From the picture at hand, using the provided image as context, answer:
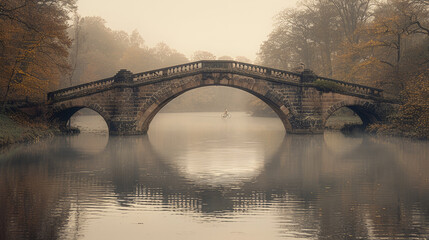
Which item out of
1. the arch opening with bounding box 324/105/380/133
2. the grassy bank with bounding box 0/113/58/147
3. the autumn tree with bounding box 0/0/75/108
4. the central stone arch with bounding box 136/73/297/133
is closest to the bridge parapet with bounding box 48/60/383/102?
the central stone arch with bounding box 136/73/297/133

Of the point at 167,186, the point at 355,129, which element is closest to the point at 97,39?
the point at 355,129

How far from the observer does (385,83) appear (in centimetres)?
3450

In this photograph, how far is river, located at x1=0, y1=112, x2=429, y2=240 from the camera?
8.70 meters

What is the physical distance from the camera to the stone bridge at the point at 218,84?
32.5 metres

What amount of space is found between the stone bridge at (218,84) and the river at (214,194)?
1022 cm

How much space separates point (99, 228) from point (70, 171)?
26.2ft

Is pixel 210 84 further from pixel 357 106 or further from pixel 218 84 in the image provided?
pixel 357 106

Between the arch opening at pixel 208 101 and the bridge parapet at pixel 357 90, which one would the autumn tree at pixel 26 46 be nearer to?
the bridge parapet at pixel 357 90

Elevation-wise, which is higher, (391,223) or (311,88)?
(311,88)

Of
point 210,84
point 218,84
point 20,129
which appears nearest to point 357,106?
point 218,84

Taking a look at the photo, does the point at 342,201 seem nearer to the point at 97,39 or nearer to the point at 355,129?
the point at 355,129

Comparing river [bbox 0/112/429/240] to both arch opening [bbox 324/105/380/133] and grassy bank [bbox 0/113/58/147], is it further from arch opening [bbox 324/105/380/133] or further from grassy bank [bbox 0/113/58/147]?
arch opening [bbox 324/105/380/133]

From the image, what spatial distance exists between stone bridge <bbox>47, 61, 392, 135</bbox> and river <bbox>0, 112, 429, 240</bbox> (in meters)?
10.2

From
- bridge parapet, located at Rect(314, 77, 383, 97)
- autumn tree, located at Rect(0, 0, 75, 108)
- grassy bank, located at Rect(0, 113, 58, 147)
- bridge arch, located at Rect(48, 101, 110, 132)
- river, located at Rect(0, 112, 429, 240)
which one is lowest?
river, located at Rect(0, 112, 429, 240)
